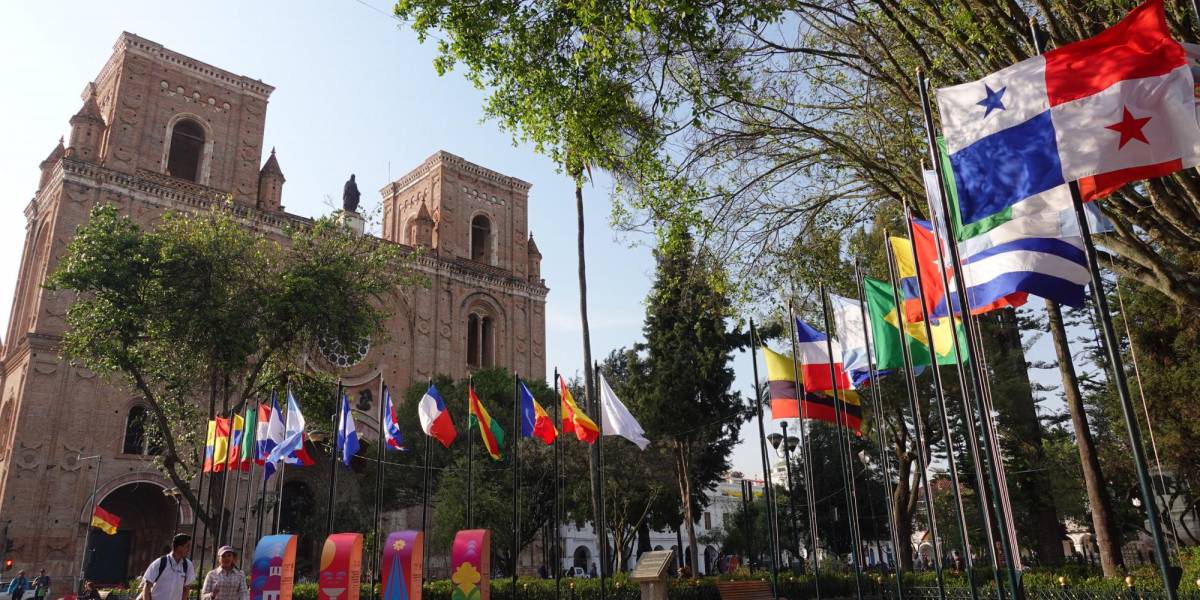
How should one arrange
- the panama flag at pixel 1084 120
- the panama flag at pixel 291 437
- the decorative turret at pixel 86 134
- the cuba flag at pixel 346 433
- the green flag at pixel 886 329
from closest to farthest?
the panama flag at pixel 1084 120
the green flag at pixel 886 329
the panama flag at pixel 291 437
the cuba flag at pixel 346 433
the decorative turret at pixel 86 134

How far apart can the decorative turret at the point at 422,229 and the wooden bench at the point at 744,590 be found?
1038 inches

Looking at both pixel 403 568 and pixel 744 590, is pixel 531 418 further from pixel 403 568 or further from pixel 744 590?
pixel 744 590

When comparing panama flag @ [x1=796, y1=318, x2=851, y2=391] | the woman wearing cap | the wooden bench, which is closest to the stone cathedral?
the wooden bench

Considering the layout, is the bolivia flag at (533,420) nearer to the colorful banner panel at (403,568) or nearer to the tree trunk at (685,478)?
the colorful banner panel at (403,568)

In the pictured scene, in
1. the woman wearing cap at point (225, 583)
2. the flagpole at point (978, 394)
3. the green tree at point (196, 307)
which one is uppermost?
the green tree at point (196, 307)

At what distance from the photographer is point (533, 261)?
4441 centimetres

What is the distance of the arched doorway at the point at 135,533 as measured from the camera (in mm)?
29594

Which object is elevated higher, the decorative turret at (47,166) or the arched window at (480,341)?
the decorative turret at (47,166)

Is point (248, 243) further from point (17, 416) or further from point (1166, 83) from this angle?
point (1166, 83)

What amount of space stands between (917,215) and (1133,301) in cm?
1073

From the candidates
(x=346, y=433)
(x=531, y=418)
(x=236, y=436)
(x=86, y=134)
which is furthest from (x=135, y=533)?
(x=531, y=418)

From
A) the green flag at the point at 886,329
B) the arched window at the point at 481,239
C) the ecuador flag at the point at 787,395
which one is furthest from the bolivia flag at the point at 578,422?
the arched window at the point at 481,239

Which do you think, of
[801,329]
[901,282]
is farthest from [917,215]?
[901,282]

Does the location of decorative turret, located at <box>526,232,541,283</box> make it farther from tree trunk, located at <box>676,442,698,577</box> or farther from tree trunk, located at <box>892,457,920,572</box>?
tree trunk, located at <box>892,457,920,572</box>
